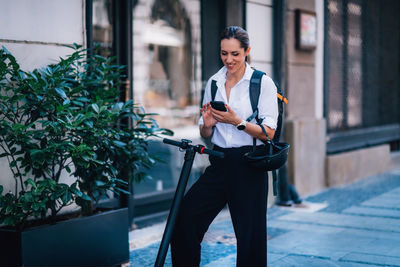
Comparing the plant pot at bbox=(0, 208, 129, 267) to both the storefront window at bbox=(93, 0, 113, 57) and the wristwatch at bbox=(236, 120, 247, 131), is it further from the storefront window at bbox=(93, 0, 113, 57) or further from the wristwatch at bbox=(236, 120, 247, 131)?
the storefront window at bbox=(93, 0, 113, 57)

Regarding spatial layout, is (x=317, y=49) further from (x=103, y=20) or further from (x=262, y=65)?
(x=103, y=20)

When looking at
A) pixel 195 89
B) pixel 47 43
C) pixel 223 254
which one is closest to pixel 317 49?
pixel 195 89

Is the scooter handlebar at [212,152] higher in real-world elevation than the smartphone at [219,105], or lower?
lower

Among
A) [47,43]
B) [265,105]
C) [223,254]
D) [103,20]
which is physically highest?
[103,20]

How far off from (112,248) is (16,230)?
0.88 meters

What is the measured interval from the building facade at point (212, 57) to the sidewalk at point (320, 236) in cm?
83

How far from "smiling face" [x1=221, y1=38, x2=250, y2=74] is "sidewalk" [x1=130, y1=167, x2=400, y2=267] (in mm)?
2141

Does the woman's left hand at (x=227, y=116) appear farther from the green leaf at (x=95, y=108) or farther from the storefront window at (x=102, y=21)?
the storefront window at (x=102, y=21)

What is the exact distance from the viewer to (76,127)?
13.1 feet

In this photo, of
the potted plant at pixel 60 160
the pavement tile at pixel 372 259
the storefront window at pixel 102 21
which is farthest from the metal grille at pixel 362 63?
the potted plant at pixel 60 160

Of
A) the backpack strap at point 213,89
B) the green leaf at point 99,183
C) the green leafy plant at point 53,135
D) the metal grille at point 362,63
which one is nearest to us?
the backpack strap at point 213,89

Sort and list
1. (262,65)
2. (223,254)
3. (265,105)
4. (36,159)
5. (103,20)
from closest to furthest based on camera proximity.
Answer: (265,105), (36,159), (223,254), (103,20), (262,65)

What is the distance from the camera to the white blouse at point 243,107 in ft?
11.6

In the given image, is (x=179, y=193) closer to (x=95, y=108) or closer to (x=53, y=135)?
(x=95, y=108)
